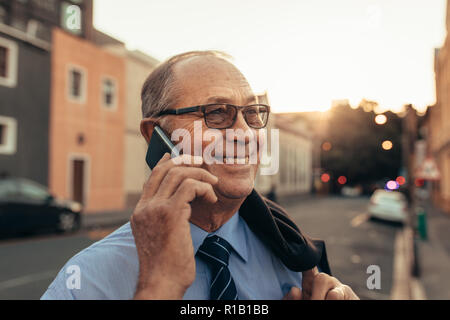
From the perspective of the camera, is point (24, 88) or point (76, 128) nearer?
point (24, 88)

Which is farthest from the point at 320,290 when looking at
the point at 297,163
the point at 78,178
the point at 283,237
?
the point at 78,178

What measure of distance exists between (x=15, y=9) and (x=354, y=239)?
14.3 metres

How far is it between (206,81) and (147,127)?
0.18 meters

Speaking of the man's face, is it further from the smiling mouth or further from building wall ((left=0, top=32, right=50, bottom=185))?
building wall ((left=0, top=32, right=50, bottom=185))

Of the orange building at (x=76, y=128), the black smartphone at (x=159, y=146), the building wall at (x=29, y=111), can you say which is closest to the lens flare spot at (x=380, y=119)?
the black smartphone at (x=159, y=146)

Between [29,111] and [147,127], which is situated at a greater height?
[29,111]

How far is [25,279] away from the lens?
252 inches

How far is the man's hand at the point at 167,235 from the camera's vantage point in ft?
2.13

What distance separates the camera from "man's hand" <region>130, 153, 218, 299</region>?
2.13ft

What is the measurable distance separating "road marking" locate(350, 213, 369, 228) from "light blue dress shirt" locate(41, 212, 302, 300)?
46.1ft

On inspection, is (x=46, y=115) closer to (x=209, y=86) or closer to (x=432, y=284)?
(x=432, y=284)

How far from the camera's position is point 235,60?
89 centimetres
